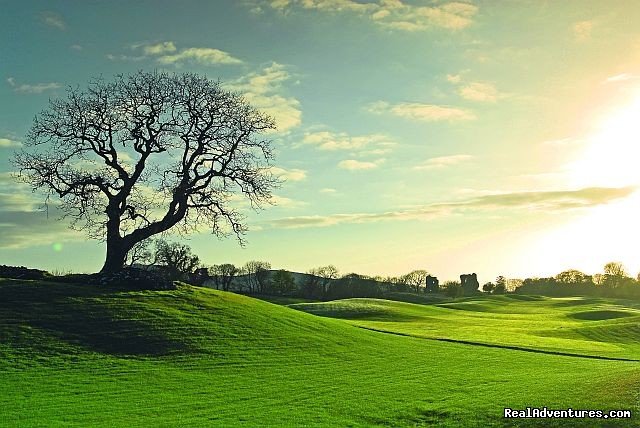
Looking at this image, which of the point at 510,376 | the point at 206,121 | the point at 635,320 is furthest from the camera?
the point at 635,320

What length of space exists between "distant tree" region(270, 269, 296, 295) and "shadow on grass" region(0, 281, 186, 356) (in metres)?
107

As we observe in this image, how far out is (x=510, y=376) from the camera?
2944 centimetres

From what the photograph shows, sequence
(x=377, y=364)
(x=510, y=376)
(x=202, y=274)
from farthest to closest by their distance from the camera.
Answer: (x=202, y=274), (x=377, y=364), (x=510, y=376)

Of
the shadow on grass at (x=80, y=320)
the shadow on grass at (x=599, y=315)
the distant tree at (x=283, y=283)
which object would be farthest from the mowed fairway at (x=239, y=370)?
the distant tree at (x=283, y=283)

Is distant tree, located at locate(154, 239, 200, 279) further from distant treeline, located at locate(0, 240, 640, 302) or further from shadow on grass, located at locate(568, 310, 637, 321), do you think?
shadow on grass, located at locate(568, 310, 637, 321)

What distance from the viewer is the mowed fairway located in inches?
843

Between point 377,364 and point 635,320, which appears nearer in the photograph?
point 377,364

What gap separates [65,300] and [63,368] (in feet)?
33.6

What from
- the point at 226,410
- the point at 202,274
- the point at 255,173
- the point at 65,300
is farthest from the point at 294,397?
the point at 202,274

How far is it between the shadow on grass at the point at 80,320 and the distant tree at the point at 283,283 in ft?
350

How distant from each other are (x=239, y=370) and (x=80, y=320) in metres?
11.1

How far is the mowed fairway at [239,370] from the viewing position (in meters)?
21.4

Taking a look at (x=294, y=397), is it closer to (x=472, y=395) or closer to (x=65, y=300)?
(x=472, y=395)

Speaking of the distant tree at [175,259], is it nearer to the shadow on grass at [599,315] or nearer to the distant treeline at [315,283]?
the distant treeline at [315,283]
